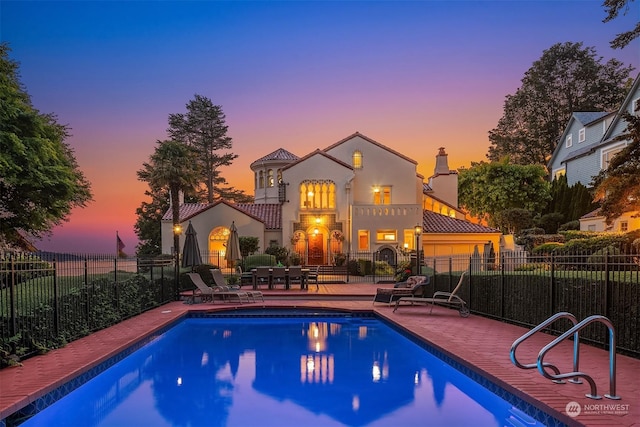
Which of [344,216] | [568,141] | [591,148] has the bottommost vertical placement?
[344,216]

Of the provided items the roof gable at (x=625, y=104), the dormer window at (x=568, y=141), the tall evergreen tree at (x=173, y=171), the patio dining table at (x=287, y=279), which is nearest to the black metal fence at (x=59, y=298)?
the patio dining table at (x=287, y=279)

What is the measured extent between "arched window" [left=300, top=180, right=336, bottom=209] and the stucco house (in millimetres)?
16520

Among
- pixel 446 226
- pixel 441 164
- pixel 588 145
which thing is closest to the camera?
pixel 446 226

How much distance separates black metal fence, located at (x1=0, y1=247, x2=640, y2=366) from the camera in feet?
23.9

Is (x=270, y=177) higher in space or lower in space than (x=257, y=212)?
higher

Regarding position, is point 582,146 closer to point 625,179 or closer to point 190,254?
point 625,179

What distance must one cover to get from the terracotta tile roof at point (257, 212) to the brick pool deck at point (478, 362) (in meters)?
19.5

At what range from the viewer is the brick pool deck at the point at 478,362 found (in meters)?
5.08

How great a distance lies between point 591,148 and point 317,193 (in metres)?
19.2

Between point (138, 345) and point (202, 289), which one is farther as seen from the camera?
point (202, 289)

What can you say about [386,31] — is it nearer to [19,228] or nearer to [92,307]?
[92,307]

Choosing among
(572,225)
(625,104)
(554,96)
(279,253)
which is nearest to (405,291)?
(279,253)

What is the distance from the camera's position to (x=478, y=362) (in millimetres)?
7156

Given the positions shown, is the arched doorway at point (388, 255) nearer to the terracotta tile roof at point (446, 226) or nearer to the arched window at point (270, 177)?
the terracotta tile roof at point (446, 226)
